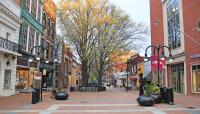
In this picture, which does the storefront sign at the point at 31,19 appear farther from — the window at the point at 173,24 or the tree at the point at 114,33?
the window at the point at 173,24

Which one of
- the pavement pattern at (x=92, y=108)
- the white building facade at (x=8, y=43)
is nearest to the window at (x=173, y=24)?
the pavement pattern at (x=92, y=108)

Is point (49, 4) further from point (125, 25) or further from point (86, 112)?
point (86, 112)

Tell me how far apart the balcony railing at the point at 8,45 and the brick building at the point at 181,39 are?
641 inches

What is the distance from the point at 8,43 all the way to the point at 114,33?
18710 millimetres

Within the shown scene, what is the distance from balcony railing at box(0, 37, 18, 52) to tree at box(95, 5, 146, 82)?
15014mm

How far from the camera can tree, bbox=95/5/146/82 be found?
41.3 m

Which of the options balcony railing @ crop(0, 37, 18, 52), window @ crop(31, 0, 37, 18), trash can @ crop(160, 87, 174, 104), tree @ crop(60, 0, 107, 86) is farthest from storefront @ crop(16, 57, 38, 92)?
trash can @ crop(160, 87, 174, 104)

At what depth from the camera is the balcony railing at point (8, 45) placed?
25266 millimetres

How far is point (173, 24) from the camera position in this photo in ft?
117

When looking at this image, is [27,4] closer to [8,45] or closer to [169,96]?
[8,45]

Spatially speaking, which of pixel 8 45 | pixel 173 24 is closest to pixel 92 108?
pixel 8 45

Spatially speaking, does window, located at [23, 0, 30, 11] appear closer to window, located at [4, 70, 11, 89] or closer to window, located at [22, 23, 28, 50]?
window, located at [22, 23, 28, 50]

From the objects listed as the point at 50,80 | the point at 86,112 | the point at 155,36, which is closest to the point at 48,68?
the point at 50,80

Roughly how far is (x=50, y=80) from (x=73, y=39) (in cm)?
1034
